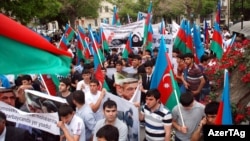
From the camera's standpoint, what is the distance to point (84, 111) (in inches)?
213

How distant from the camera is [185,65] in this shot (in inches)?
306

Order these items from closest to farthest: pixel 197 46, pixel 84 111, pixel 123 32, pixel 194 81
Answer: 1. pixel 84 111
2. pixel 194 81
3. pixel 197 46
4. pixel 123 32

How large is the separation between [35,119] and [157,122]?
149 cm

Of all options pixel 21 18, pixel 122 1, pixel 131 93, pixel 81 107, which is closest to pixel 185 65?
pixel 131 93

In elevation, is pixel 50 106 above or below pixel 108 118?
above

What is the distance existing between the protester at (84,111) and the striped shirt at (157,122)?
0.80 meters

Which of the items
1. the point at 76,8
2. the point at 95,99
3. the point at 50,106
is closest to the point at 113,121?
the point at 50,106

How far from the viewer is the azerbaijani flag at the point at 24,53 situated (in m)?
3.22

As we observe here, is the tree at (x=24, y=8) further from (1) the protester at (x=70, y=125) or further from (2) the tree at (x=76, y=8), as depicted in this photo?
(2) the tree at (x=76, y=8)

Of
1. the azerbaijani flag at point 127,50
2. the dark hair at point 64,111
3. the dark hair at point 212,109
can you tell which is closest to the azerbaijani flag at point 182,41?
the azerbaijani flag at point 127,50

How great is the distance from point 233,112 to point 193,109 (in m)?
0.69

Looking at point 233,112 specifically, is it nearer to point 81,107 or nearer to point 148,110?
point 148,110

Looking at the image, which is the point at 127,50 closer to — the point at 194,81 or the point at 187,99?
the point at 194,81

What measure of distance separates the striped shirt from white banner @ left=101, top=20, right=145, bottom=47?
7063 mm
